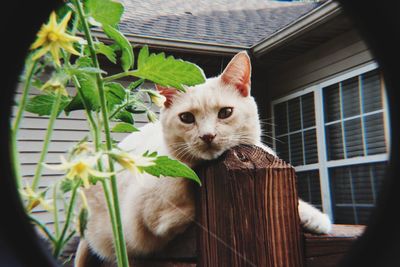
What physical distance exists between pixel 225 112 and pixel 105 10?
3.50ft

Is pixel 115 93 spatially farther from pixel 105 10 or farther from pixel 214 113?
pixel 214 113

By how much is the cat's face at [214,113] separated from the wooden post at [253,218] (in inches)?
→ 25.2

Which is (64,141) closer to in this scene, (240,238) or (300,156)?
(300,156)

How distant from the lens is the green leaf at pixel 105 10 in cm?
71

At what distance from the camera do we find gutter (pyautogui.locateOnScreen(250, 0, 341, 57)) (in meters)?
4.53

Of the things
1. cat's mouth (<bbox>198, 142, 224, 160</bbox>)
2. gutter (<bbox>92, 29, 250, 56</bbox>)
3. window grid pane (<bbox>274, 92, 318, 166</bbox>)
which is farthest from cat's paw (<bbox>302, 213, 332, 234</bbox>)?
window grid pane (<bbox>274, 92, 318, 166</bbox>)

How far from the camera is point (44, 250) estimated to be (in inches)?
23.0

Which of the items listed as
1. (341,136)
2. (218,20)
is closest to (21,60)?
(341,136)

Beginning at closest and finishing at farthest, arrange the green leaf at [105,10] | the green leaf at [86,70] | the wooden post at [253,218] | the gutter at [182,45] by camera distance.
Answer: the green leaf at [86,70]
the green leaf at [105,10]
the wooden post at [253,218]
the gutter at [182,45]

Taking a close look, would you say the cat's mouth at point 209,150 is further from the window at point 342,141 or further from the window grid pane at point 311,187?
the window grid pane at point 311,187

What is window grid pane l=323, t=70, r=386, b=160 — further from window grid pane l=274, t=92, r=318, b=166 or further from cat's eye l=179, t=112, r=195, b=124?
cat's eye l=179, t=112, r=195, b=124

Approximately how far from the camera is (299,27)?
4.87 meters

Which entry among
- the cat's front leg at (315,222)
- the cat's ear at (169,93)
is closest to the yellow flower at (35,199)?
the cat's front leg at (315,222)

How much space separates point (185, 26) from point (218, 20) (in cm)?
102
